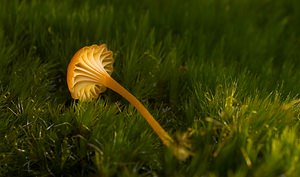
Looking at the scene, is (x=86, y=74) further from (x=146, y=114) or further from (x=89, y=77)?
(x=146, y=114)

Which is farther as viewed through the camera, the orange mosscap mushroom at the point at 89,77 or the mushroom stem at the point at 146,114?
Answer: the orange mosscap mushroom at the point at 89,77

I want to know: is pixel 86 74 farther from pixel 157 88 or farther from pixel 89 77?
pixel 157 88

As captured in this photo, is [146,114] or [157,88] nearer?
[146,114]

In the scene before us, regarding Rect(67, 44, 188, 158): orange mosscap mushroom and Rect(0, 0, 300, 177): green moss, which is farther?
Rect(67, 44, 188, 158): orange mosscap mushroom

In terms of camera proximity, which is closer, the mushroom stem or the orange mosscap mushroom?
the mushroom stem

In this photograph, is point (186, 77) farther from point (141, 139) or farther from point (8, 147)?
point (8, 147)

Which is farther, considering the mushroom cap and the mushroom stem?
the mushroom cap

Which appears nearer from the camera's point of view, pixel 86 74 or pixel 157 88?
pixel 86 74

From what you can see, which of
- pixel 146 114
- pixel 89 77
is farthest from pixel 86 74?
pixel 146 114

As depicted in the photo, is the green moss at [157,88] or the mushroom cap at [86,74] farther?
the mushroom cap at [86,74]
